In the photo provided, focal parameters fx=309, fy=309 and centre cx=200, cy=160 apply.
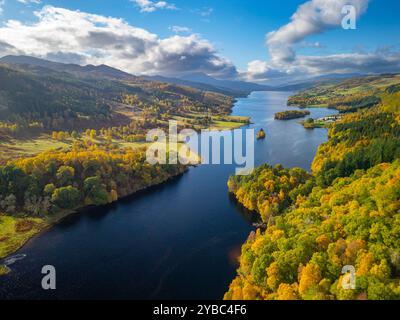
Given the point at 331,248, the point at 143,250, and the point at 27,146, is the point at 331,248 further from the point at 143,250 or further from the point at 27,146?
the point at 27,146

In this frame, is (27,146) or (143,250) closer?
(143,250)

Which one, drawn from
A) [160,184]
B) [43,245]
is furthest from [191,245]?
[160,184]

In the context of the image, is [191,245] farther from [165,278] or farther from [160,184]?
[160,184]

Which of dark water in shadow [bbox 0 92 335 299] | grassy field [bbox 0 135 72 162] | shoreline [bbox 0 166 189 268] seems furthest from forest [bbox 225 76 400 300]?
grassy field [bbox 0 135 72 162]

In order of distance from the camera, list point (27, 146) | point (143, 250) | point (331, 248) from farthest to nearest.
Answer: point (27, 146), point (143, 250), point (331, 248)

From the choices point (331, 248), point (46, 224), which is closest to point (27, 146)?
point (46, 224)

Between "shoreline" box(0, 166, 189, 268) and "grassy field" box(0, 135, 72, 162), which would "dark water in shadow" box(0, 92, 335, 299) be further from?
"grassy field" box(0, 135, 72, 162)

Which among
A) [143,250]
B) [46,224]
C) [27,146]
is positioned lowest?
[143,250]

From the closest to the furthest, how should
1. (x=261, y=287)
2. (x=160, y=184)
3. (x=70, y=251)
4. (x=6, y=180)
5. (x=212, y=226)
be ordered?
(x=261, y=287) → (x=70, y=251) → (x=212, y=226) → (x=6, y=180) → (x=160, y=184)

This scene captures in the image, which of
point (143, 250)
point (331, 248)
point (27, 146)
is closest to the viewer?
point (331, 248)
